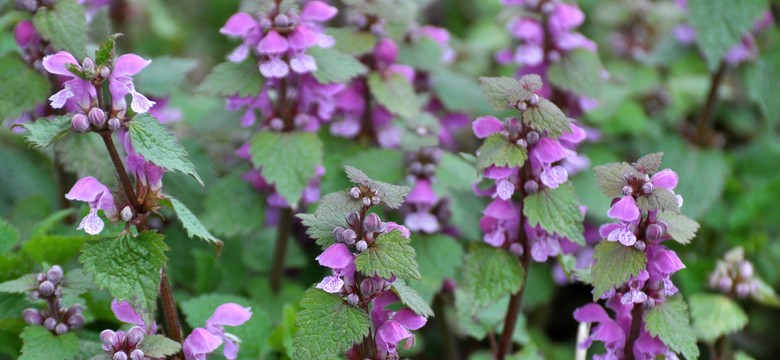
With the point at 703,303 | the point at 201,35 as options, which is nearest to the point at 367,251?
the point at 703,303

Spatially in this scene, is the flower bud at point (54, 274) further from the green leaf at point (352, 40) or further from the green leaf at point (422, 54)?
the green leaf at point (422, 54)

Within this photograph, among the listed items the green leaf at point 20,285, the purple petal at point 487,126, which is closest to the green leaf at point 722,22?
the purple petal at point 487,126

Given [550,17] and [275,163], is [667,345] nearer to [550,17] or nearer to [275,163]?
[275,163]

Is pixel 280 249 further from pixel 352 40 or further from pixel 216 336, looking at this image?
pixel 216 336

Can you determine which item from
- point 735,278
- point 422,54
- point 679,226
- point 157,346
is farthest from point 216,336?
point 735,278

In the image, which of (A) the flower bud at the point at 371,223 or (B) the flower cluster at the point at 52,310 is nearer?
(A) the flower bud at the point at 371,223

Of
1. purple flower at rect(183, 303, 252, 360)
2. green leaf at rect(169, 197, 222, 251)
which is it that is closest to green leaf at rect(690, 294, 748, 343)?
purple flower at rect(183, 303, 252, 360)

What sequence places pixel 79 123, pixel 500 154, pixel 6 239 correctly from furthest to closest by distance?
pixel 6 239, pixel 500 154, pixel 79 123
